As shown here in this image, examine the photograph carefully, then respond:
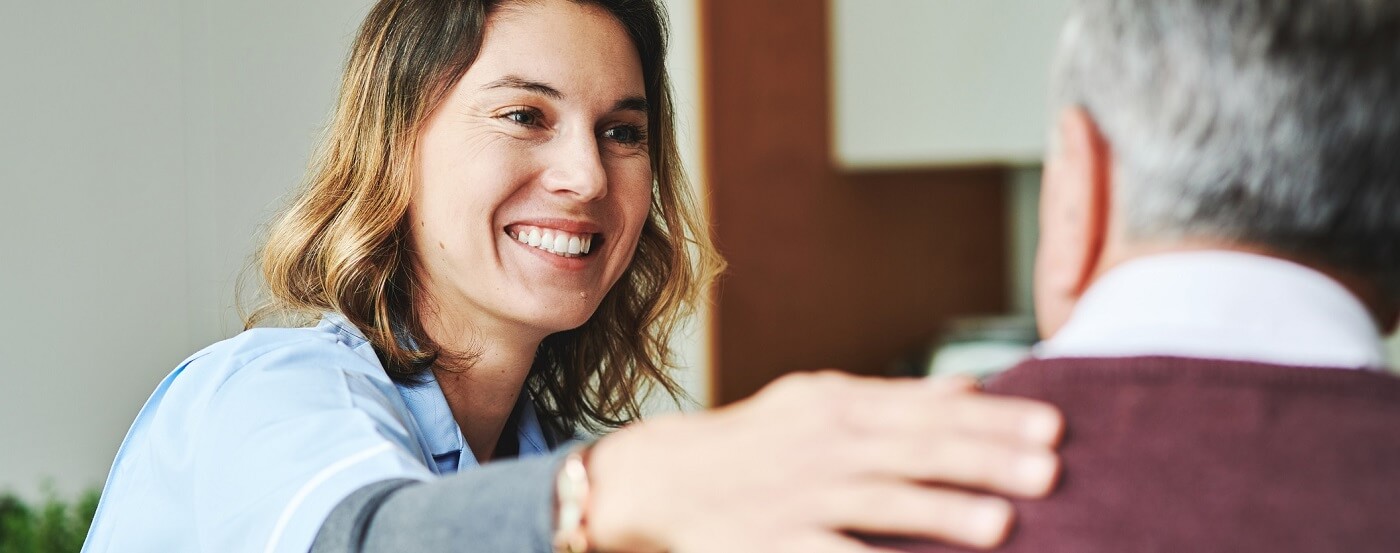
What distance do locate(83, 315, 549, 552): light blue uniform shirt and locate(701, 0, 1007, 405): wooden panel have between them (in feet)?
6.57

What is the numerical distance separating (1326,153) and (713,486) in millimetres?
309

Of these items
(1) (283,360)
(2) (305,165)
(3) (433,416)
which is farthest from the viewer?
(2) (305,165)

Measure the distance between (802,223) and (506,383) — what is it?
2.02 metres

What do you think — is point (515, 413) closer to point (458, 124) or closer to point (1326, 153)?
point (458, 124)

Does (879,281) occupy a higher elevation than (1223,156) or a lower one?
lower

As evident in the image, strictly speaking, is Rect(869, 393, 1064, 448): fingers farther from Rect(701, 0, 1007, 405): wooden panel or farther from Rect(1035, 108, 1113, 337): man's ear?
Rect(701, 0, 1007, 405): wooden panel

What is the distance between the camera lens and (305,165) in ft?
9.06

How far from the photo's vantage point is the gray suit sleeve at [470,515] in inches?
26.1

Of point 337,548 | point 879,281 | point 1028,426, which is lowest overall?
point 879,281

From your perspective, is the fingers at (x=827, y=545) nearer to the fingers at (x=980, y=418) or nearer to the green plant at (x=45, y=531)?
the fingers at (x=980, y=418)

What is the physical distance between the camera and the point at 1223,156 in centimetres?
59

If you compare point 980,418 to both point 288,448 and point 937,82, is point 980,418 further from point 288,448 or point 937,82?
point 937,82

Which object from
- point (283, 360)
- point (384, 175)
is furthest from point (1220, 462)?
point (384, 175)

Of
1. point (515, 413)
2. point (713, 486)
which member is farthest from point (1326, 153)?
point (515, 413)
